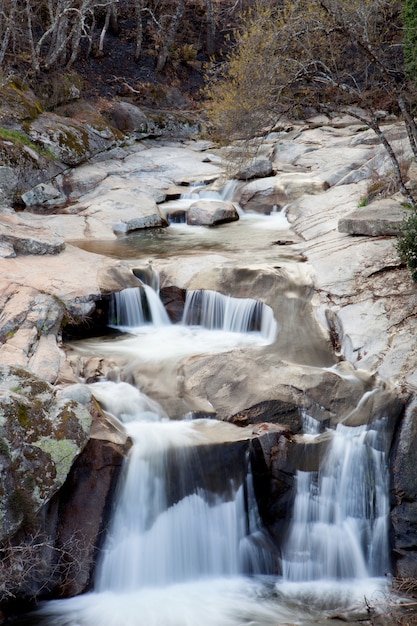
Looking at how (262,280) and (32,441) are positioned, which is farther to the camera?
(262,280)

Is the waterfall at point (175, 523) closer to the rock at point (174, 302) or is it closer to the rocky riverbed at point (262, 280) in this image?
the rocky riverbed at point (262, 280)

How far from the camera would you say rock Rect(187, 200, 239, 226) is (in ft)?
47.6

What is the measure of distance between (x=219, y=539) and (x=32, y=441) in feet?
7.66

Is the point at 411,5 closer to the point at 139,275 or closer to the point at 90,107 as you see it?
the point at 139,275

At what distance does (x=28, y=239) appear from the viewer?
34.7ft

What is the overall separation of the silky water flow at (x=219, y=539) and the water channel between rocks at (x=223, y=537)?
0.01 metres

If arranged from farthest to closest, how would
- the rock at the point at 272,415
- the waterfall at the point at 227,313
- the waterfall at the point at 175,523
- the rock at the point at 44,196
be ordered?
the rock at the point at 44,196 < the waterfall at the point at 227,313 < the rock at the point at 272,415 < the waterfall at the point at 175,523

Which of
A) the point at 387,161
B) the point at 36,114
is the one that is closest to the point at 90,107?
the point at 36,114

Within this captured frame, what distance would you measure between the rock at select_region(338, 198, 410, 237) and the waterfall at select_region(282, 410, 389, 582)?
13.6 ft

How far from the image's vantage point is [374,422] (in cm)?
724

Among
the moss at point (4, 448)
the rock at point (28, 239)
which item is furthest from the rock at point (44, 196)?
the moss at point (4, 448)

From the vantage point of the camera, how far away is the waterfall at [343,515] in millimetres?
6668

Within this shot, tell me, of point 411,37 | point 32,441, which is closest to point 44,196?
point 411,37

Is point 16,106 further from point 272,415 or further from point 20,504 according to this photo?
point 20,504
